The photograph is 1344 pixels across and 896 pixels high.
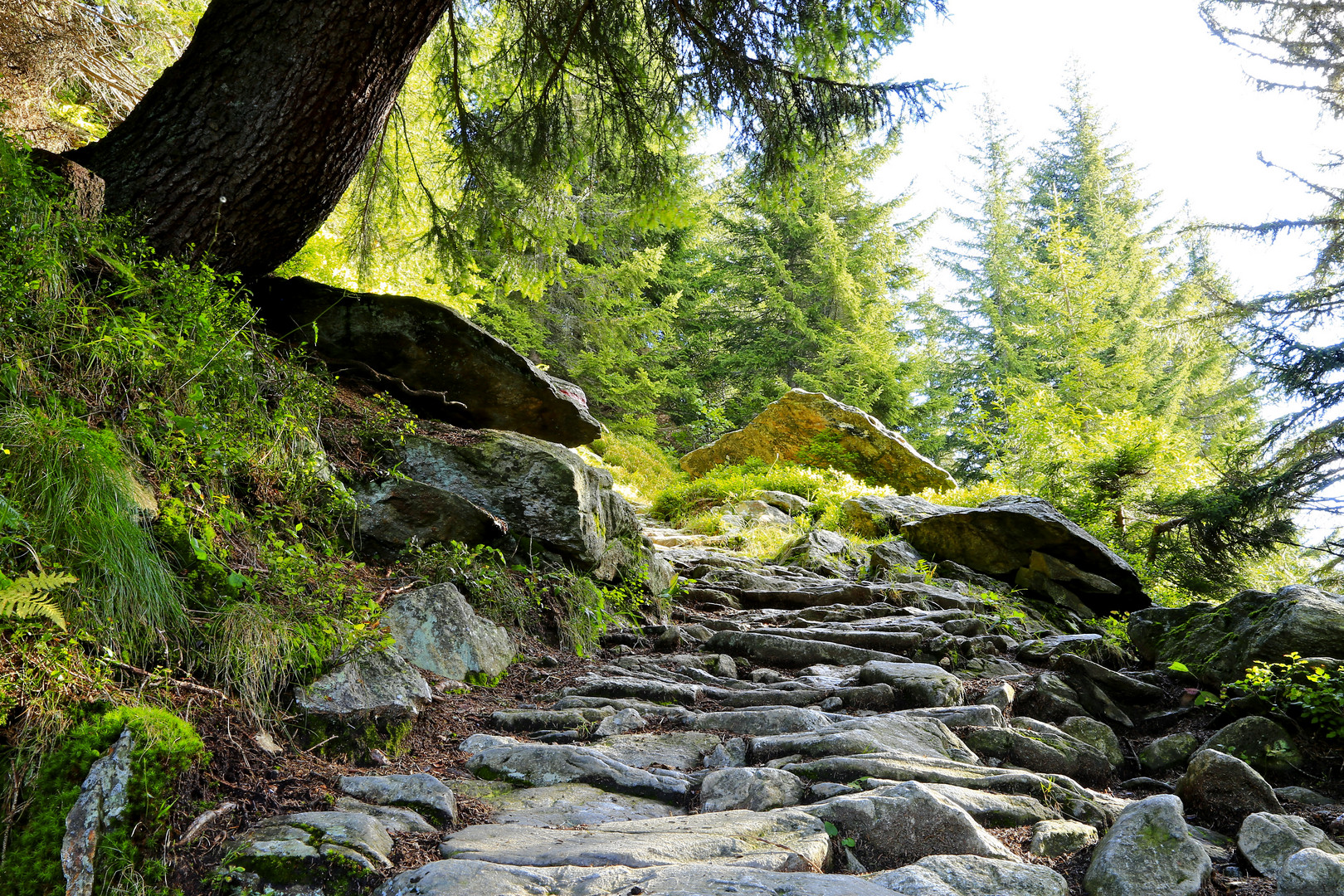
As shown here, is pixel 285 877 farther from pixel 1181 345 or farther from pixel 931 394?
pixel 1181 345

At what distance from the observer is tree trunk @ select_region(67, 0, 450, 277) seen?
4.10m

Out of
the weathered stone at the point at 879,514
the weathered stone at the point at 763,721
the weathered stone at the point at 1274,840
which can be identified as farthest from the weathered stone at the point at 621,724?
the weathered stone at the point at 879,514

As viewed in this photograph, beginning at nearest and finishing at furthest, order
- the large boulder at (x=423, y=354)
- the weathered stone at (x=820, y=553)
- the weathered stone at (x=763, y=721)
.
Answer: the weathered stone at (x=763, y=721), the large boulder at (x=423, y=354), the weathered stone at (x=820, y=553)

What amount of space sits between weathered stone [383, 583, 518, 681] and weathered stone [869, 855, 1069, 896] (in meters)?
2.46

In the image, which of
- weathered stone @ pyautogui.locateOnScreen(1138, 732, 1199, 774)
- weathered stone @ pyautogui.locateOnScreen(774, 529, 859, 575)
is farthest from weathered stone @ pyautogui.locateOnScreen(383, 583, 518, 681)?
weathered stone @ pyautogui.locateOnScreen(774, 529, 859, 575)

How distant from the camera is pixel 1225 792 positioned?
2799 millimetres

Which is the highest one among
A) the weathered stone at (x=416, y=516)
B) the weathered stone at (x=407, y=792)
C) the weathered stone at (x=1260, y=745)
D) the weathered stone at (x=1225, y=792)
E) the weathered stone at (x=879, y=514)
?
the weathered stone at (x=879, y=514)

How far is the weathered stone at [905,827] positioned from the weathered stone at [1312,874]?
2.41 ft

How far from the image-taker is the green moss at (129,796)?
1580 millimetres

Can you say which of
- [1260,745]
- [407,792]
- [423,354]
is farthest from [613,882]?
[423,354]

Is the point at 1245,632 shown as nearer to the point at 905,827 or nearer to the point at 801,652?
the point at 801,652

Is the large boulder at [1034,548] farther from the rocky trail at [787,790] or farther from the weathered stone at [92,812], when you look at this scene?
the weathered stone at [92,812]

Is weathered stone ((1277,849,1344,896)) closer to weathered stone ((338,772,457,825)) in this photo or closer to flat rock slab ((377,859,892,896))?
flat rock slab ((377,859,892,896))

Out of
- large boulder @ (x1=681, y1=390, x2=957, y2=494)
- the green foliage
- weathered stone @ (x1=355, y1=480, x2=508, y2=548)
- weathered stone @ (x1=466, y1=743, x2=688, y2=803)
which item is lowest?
weathered stone @ (x1=466, y1=743, x2=688, y2=803)
